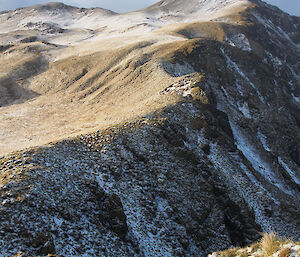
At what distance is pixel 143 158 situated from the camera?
22109 millimetres

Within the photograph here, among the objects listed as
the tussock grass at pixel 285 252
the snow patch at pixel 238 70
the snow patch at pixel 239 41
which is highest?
the snow patch at pixel 239 41

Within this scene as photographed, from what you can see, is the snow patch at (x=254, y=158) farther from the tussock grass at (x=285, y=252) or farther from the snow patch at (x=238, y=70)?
the snow patch at (x=238, y=70)

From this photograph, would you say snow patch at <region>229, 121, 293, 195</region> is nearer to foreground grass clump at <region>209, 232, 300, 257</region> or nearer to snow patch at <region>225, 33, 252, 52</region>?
foreground grass clump at <region>209, 232, 300, 257</region>

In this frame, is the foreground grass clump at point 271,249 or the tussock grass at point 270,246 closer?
the foreground grass clump at point 271,249

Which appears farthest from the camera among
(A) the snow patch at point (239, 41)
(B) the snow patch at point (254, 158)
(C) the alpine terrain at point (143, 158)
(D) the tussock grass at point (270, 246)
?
(A) the snow patch at point (239, 41)

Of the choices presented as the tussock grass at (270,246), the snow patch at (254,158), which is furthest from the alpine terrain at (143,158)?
the tussock grass at (270,246)

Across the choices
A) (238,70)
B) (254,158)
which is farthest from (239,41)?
(254,158)

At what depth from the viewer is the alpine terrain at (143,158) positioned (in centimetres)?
1529

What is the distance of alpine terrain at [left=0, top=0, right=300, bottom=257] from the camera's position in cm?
1529

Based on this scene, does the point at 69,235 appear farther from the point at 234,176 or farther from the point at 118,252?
the point at 234,176

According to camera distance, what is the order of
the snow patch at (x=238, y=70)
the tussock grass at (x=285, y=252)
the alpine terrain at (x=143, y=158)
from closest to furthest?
the tussock grass at (x=285, y=252)
the alpine terrain at (x=143, y=158)
the snow patch at (x=238, y=70)

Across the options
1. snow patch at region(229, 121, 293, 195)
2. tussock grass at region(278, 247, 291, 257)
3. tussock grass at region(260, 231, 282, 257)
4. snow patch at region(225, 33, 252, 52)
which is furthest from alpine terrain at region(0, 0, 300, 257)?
snow patch at region(225, 33, 252, 52)

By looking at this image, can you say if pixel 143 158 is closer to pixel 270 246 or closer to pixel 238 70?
pixel 270 246

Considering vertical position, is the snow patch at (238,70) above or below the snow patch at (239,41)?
below
